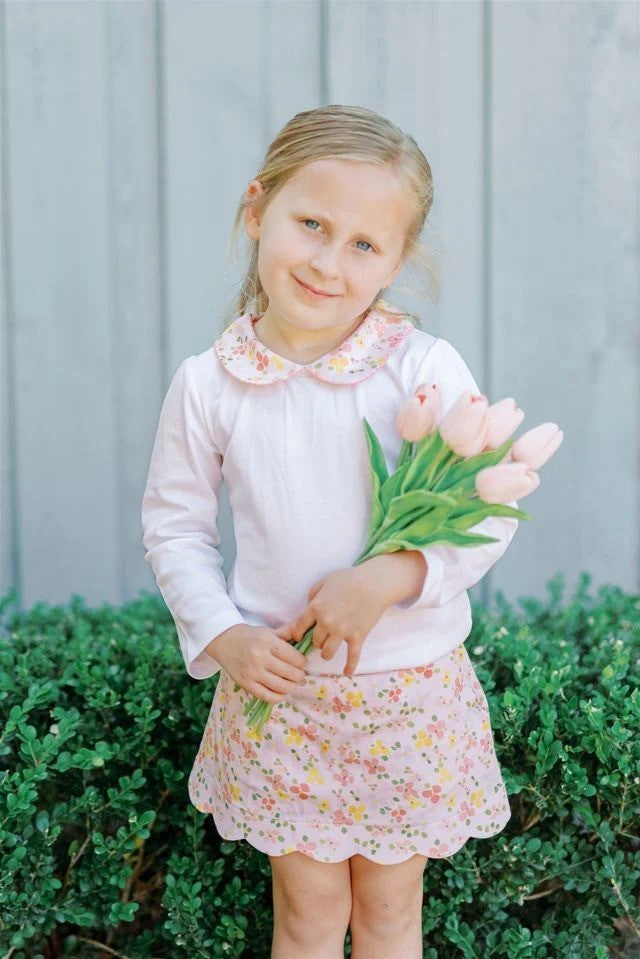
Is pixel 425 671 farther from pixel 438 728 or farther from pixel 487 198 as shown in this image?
pixel 487 198

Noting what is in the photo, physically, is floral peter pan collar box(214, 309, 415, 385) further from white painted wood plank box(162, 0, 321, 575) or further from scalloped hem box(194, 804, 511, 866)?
white painted wood plank box(162, 0, 321, 575)

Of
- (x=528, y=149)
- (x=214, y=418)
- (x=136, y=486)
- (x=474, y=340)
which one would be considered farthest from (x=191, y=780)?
(x=528, y=149)

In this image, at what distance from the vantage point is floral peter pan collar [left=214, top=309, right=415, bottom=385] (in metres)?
1.94

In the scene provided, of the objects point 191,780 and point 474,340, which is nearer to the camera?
point 191,780

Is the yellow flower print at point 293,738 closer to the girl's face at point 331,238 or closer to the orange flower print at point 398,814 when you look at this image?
the orange flower print at point 398,814

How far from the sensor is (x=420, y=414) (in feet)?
5.93

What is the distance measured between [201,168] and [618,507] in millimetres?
1518

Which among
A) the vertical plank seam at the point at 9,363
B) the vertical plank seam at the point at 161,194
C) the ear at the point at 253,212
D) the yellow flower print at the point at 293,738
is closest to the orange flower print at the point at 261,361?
the ear at the point at 253,212

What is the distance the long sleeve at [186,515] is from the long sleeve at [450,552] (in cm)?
33

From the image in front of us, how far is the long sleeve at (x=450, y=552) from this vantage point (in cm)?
181

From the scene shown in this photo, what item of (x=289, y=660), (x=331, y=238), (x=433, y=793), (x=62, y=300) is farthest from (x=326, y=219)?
(x=62, y=300)

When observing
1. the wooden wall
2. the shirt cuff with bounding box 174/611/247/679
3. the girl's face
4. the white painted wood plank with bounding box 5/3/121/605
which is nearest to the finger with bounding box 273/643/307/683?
the shirt cuff with bounding box 174/611/247/679

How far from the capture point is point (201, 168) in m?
3.29

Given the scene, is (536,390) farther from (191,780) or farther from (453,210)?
(191,780)
